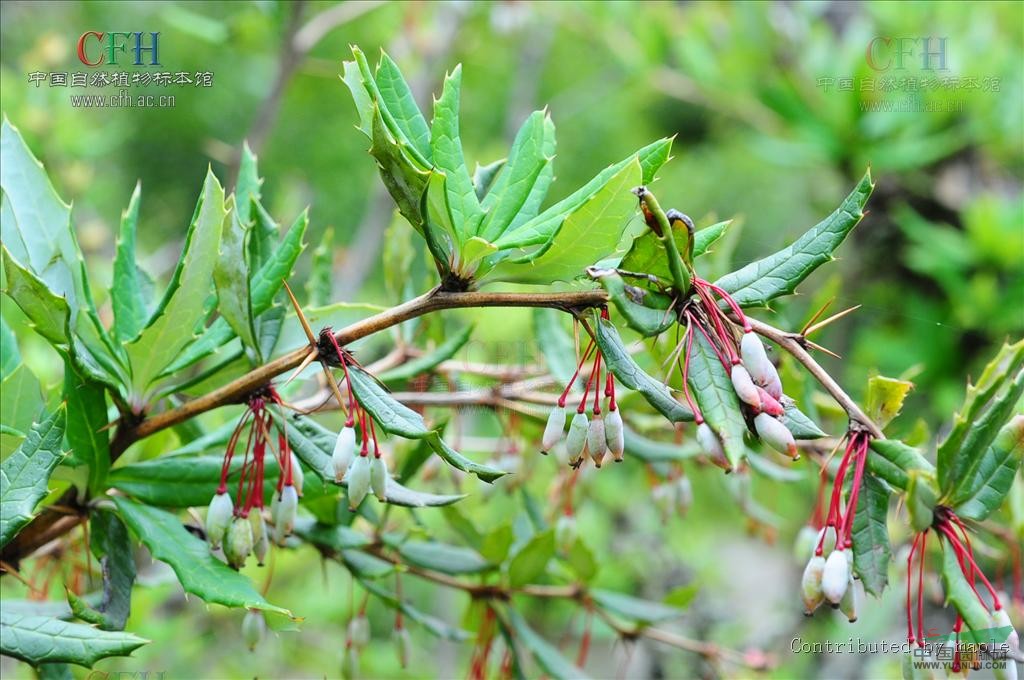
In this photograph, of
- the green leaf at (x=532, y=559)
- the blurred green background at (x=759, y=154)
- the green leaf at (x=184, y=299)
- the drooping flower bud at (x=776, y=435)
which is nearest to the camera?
the drooping flower bud at (x=776, y=435)

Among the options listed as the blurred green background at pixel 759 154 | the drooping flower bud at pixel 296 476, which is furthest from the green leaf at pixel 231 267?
the blurred green background at pixel 759 154

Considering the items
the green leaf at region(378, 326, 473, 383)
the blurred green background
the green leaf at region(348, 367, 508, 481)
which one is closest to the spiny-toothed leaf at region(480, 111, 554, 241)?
the green leaf at region(348, 367, 508, 481)

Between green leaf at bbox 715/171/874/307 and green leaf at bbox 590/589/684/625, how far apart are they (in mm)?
476

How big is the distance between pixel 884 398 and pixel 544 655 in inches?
16.4

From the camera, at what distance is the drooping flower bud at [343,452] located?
1.75 ft

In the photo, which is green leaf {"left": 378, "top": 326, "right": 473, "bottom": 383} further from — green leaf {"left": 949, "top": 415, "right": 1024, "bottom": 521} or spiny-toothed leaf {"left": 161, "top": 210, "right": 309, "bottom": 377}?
green leaf {"left": 949, "top": 415, "right": 1024, "bottom": 521}

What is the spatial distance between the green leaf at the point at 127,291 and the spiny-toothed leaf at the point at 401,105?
24 centimetres

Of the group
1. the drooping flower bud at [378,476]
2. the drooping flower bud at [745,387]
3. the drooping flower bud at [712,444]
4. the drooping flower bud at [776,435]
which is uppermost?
the drooping flower bud at [745,387]

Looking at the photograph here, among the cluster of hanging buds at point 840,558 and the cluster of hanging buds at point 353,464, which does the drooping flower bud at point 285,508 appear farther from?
the cluster of hanging buds at point 840,558

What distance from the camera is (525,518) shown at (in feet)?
3.20

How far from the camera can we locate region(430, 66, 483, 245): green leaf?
0.52 meters

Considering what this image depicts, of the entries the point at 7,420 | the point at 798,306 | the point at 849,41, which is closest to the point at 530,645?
the point at 7,420

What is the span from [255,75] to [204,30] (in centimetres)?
259

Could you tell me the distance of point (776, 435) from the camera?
0.46 m
